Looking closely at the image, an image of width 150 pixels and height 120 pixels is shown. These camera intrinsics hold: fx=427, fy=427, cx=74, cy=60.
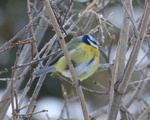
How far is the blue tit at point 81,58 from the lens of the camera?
2412mm

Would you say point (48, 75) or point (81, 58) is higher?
point (48, 75)

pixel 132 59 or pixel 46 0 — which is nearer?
pixel 46 0

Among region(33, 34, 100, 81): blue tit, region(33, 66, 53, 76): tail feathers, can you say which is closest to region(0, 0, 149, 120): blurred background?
region(33, 34, 100, 81): blue tit

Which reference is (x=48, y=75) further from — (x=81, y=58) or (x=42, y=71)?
(x=42, y=71)

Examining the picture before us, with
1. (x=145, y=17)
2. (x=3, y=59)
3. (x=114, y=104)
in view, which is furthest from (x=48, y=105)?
(x=145, y=17)

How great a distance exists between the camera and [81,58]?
97.3 inches

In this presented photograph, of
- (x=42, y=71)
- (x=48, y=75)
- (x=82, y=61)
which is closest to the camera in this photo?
Result: (x=42, y=71)

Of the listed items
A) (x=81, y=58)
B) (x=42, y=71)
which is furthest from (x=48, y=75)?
(x=42, y=71)

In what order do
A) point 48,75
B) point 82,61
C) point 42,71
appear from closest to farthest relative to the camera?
point 42,71
point 82,61
point 48,75

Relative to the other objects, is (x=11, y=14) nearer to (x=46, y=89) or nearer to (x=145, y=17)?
(x=46, y=89)

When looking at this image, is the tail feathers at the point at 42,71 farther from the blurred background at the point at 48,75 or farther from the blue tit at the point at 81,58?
the blurred background at the point at 48,75

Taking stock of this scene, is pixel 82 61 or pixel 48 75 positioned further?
pixel 48 75

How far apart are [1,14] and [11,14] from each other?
0.15m

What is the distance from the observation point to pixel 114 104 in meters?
2.03
